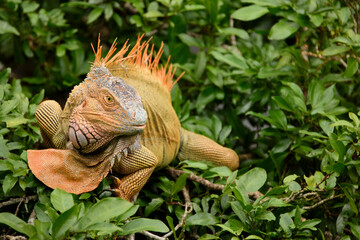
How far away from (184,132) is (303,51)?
165cm

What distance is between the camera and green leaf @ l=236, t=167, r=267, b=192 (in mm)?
3502

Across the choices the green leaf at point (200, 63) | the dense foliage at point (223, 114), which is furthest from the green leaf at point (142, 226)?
the green leaf at point (200, 63)

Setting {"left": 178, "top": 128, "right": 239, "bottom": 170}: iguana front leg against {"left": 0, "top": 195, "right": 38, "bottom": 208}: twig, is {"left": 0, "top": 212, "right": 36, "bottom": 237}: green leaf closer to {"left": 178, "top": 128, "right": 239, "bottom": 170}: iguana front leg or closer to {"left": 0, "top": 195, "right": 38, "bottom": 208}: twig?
{"left": 0, "top": 195, "right": 38, "bottom": 208}: twig

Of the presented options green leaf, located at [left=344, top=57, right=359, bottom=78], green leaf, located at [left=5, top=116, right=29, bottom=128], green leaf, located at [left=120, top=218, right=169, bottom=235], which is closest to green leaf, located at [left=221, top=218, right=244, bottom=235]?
green leaf, located at [left=120, top=218, right=169, bottom=235]

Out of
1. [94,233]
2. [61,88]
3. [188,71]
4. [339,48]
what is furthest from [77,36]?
[94,233]

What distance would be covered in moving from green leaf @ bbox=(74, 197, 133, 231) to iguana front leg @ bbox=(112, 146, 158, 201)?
0.79 meters

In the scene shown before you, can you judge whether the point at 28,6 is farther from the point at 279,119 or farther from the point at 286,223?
the point at 286,223

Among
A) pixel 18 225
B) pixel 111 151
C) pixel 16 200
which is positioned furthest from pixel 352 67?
pixel 18 225

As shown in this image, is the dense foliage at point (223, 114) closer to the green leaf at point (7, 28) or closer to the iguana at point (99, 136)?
the green leaf at point (7, 28)

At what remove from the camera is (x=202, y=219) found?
3.44 m

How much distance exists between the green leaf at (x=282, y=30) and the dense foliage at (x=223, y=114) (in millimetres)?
13

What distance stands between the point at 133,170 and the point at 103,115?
0.55 meters

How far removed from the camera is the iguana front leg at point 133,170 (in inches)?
138

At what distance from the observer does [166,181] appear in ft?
12.6
